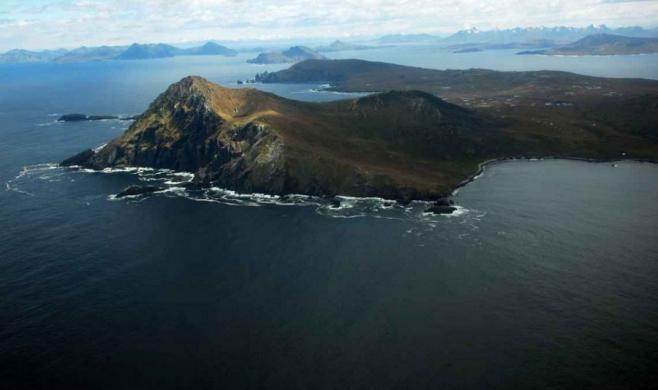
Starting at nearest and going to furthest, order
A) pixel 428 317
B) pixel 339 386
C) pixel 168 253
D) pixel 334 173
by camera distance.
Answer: pixel 339 386 < pixel 428 317 < pixel 168 253 < pixel 334 173

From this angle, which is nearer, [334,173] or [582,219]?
[582,219]

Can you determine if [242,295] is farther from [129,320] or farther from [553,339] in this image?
[553,339]

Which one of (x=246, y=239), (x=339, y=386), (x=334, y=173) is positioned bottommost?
(x=339, y=386)

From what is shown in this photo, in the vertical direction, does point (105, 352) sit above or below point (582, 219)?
below

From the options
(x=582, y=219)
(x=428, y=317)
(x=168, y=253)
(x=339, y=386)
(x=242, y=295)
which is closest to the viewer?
(x=339, y=386)

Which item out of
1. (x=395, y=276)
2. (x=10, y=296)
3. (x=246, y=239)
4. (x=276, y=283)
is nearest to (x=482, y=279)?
(x=395, y=276)

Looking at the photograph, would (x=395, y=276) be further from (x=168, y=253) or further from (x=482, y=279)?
(x=168, y=253)
